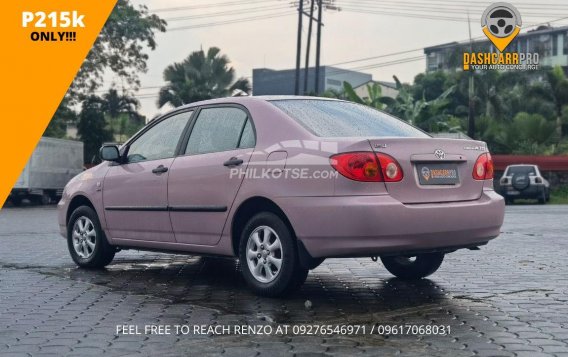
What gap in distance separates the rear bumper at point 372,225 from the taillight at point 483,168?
42 centimetres

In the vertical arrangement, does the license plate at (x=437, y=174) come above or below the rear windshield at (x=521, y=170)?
above

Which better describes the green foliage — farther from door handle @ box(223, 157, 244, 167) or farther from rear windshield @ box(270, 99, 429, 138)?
door handle @ box(223, 157, 244, 167)

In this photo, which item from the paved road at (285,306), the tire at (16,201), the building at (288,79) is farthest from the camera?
the building at (288,79)

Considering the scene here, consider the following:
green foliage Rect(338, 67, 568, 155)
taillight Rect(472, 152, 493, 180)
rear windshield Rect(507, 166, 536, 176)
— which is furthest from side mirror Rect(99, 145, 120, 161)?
green foliage Rect(338, 67, 568, 155)

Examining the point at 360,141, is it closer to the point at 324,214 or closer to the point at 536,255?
the point at 324,214

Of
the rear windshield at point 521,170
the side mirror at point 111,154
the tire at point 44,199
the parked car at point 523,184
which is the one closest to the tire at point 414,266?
the side mirror at point 111,154

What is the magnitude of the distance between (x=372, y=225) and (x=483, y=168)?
135 cm

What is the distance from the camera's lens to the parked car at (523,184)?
104 feet

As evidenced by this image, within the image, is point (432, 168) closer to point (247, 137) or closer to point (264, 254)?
point (264, 254)

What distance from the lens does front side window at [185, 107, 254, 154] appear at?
7418 millimetres

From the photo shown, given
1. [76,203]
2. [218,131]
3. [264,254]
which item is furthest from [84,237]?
[264,254]

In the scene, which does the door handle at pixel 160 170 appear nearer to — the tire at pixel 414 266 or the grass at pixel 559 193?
the tire at pixel 414 266

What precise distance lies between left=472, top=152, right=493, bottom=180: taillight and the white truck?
86.0 ft

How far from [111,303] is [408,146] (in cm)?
258
